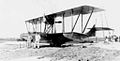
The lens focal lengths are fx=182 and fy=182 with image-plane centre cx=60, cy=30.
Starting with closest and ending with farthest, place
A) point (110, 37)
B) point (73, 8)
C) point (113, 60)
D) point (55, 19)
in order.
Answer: point (113, 60), point (73, 8), point (55, 19), point (110, 37)

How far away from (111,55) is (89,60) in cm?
171

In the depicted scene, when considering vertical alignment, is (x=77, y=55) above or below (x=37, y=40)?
below

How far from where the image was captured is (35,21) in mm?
37781

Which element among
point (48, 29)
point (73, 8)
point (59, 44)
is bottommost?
point (59, 44)

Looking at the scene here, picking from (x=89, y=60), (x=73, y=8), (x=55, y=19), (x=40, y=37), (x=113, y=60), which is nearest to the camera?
(x=113, y=60)

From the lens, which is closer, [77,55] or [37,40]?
[77,55]

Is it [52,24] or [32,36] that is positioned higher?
[52,24]

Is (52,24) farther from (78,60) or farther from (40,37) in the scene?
(78,60)

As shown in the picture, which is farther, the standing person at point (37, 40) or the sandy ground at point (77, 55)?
the standing person at point (37, 40)

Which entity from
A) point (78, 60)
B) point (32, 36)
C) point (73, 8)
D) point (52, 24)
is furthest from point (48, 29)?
point (78, 60)

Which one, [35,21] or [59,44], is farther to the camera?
[35,21]

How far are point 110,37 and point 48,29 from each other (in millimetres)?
12488

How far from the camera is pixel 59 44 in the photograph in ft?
102

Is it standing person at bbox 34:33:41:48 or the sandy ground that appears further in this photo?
standing person at bbox 34:33:41:48
